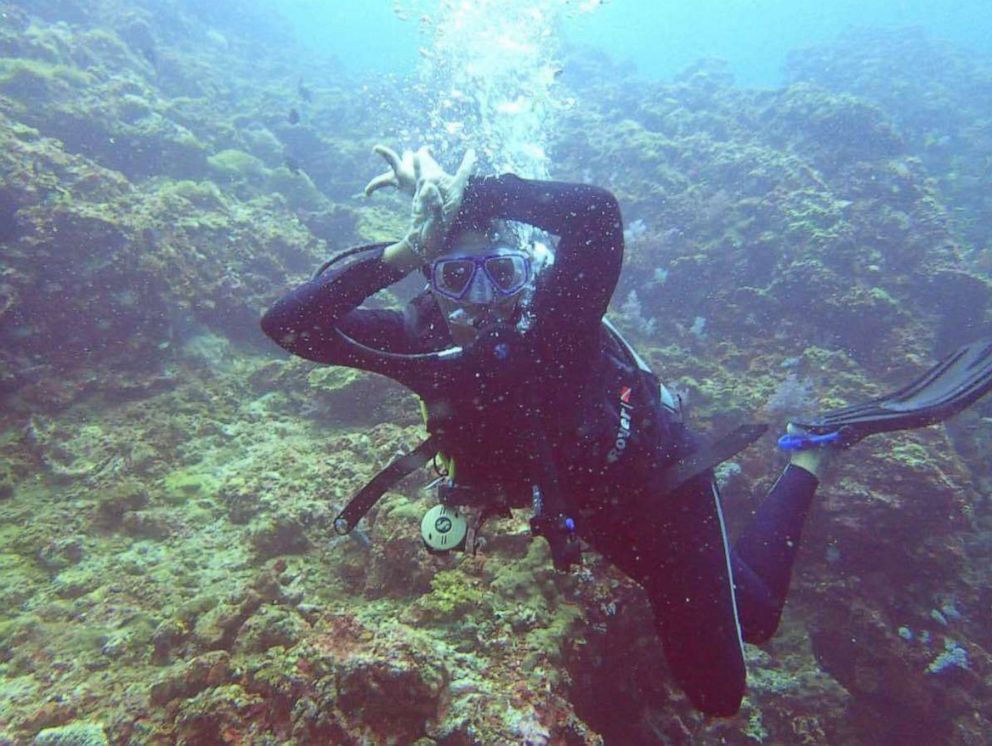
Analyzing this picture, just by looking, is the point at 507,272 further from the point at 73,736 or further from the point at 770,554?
the point at 73,736

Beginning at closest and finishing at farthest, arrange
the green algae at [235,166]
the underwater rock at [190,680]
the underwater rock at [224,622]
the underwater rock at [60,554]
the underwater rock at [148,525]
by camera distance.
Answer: the underwater rock at [190,680] < the underwater rock at [224,622] < the underwater rock at [60,554] < the underwater rock at [148,525] < the green algae at [235,166]

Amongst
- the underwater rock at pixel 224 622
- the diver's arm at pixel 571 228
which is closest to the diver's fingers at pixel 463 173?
the diver's arm at pixel 571 228

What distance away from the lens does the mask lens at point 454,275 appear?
8.63 ft

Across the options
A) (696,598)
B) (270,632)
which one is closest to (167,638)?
(270,632)

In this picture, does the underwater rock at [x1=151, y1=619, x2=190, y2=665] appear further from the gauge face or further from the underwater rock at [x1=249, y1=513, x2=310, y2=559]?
the gauge face

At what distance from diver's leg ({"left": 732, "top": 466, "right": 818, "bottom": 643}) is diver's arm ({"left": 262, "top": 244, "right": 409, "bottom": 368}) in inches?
111

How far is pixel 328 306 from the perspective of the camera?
8.88ft

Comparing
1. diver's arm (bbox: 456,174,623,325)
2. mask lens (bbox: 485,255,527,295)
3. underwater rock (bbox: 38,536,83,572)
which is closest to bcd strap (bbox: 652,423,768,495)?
diver's arm (bbox: 456,174,623,325)

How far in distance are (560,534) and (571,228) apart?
58.6 inches

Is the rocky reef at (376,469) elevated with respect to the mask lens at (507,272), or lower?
lower

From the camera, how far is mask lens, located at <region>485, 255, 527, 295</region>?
264 centimetres

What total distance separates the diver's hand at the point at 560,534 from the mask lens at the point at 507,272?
1.15 meters

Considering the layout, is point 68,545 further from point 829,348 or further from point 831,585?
point 829,348

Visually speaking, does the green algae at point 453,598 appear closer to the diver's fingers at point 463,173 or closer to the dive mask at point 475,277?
the dive mask at point 475,277
